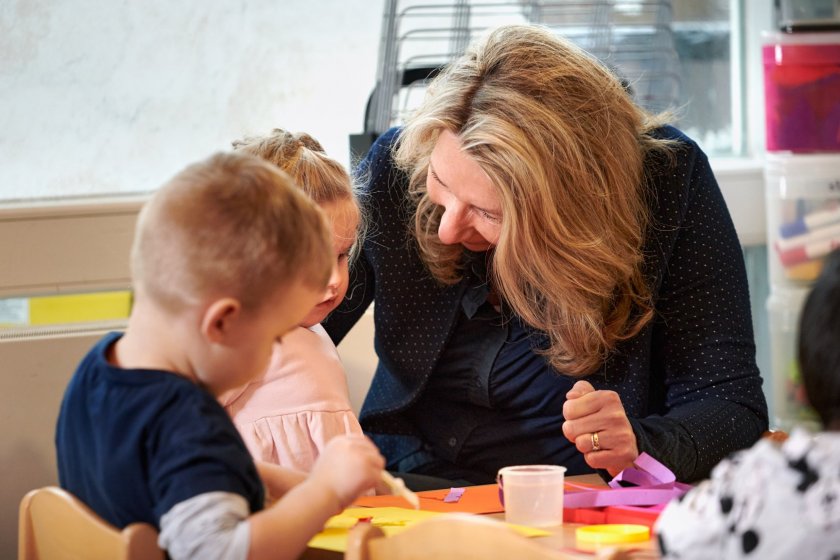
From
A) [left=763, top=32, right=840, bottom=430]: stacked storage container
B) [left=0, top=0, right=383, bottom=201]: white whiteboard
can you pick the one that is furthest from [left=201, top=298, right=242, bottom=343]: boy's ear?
[left=763, top=32, right=840, bottom=430]: stacked storage container

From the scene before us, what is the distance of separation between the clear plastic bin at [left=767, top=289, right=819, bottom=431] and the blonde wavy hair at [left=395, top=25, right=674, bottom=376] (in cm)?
122

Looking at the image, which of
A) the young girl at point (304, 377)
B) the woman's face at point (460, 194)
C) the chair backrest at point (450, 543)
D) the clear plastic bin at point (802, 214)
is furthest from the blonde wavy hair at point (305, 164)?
the clear plastic bin at point (802, 214)

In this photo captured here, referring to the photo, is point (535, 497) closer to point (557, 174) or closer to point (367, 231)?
point (557, 174)

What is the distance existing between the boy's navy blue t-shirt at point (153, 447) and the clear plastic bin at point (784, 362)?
2.06 meters

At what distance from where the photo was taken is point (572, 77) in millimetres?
1583

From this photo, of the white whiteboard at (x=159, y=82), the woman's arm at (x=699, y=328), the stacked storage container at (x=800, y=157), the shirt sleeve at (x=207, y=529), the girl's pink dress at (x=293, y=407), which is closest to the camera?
the shirt sleeve at (x=207, y=529)

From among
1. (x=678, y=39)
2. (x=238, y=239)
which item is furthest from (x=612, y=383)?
(x=678, y=39)

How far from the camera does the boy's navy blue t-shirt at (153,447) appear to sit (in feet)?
3.03

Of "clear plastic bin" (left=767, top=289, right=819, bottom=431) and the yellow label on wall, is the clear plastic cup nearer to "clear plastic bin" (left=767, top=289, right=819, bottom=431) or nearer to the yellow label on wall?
the yellow label on wall

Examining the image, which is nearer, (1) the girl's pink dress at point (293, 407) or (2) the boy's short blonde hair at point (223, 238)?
(2) the boy's short blonde hair at point (223, 238)

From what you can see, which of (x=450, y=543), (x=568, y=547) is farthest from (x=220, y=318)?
(x=568, y=547)

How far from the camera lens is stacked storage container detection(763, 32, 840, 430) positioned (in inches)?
106

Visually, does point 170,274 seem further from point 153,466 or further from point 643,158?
point 643,158

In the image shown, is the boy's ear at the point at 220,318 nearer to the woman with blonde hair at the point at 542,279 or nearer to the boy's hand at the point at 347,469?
the boy's hand at the point at 347,469
